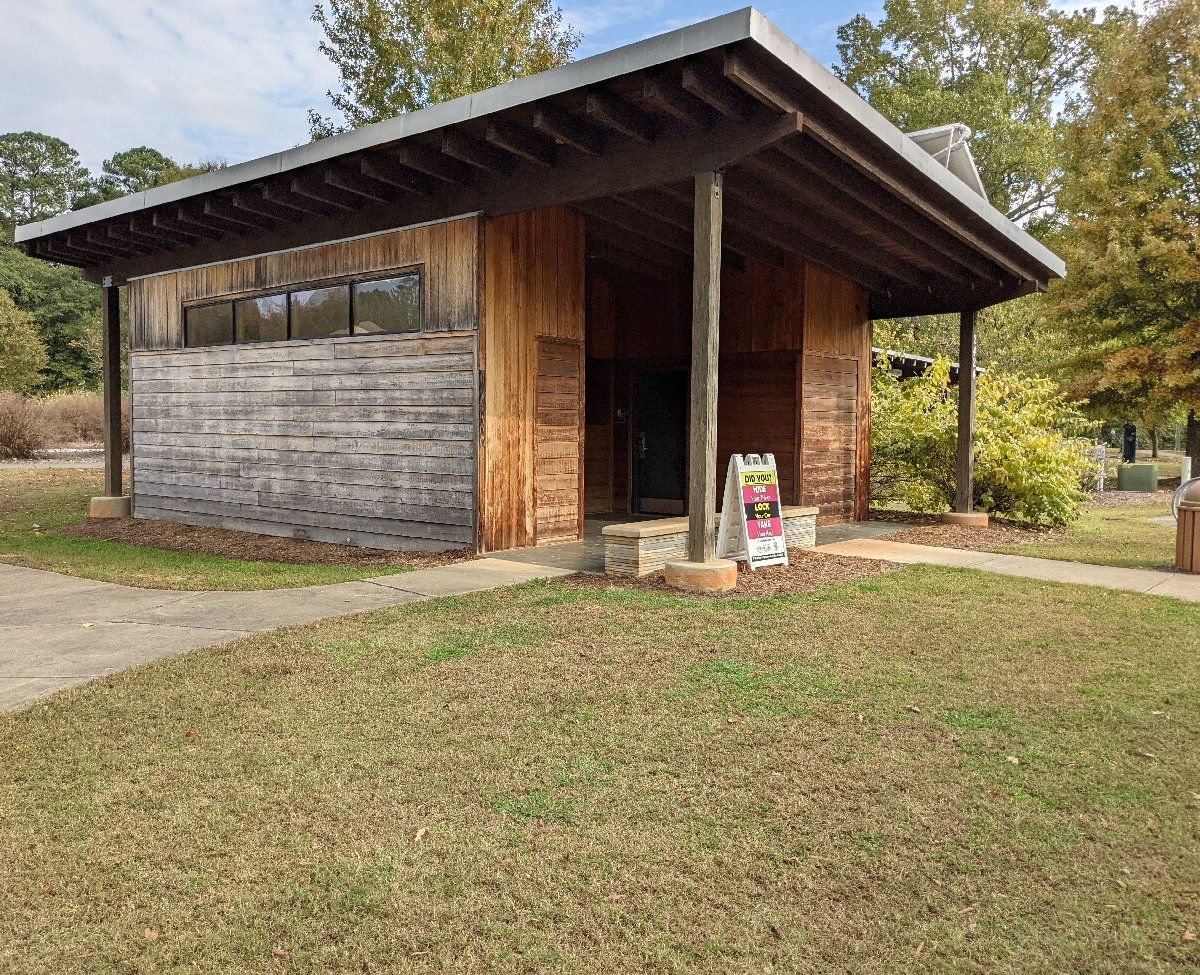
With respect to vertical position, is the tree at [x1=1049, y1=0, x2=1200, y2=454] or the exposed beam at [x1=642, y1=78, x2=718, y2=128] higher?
the tree at [x1=1049, y1=0, x2=1200, y2=454]

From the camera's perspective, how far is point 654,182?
6.74 m

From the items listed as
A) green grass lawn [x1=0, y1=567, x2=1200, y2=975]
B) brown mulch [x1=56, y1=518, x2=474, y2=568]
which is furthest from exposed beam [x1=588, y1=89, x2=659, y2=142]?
brown mulch [x1=56, y1=518, x2=474, y2=568]

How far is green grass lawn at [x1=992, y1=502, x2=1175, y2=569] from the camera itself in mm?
8617

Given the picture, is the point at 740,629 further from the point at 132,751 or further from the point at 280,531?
the point at 280,531

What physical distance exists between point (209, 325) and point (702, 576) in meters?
8.03

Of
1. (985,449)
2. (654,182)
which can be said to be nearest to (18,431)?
(654,182)

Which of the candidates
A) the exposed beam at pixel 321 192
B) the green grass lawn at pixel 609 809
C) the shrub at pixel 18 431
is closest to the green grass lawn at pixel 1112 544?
the green grass lawn at pixel 609 809

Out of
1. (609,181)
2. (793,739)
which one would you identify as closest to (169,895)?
(793,739)

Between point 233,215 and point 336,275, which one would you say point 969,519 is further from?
point 233,215

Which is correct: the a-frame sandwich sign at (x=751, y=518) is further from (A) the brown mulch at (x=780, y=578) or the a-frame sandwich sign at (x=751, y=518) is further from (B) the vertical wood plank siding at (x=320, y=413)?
(B) the vertical wood plank siding at (x=320, y=413)

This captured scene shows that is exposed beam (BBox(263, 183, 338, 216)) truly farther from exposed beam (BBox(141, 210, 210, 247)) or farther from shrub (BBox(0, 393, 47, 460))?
shrub (BBox(0, 393, 47, 460))

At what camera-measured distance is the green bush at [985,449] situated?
11.4 metres

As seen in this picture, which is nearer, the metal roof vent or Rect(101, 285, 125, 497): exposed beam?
the metal roof vent

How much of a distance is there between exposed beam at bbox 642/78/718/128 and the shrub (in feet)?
78.5
